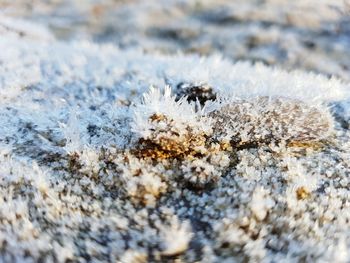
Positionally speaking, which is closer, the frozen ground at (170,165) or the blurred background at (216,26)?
the frozen ground at (170,165)

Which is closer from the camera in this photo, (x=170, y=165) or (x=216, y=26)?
(x=170, y=165)

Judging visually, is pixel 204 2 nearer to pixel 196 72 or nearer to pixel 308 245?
pixel 196 72

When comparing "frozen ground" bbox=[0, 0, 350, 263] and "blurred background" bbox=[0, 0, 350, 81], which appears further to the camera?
"blurred background" bbox=[0, 0, 350, 81]

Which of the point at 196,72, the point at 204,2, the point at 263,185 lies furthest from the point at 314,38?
the point at 263,185
